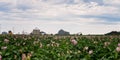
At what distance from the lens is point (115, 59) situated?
9.60m

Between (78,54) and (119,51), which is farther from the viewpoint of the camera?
(78,54)

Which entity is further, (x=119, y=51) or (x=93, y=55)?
(x=93, y=55)

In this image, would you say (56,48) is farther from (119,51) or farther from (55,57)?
(119,51)

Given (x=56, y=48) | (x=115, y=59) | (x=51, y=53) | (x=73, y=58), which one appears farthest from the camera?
(x=56, y=48)

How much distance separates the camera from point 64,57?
36.4 feet

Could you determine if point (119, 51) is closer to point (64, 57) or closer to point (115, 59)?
point (115, 59)

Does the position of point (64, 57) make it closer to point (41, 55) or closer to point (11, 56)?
point (41, 55)

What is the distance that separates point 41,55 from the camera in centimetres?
1152

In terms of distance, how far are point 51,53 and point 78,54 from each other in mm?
1163

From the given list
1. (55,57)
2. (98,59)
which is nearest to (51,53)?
(55,57)

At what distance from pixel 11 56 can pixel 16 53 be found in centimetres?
22

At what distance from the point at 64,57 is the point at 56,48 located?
Answer: 231cm

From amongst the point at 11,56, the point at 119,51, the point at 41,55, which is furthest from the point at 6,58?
the point at 119,51

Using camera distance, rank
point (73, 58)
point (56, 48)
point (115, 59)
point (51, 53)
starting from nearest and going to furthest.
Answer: point (115, 59) < point (73, 58) < point (51, 53) < point (56, 48)
